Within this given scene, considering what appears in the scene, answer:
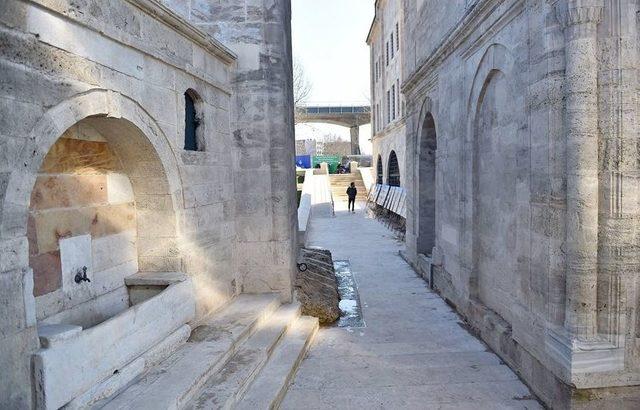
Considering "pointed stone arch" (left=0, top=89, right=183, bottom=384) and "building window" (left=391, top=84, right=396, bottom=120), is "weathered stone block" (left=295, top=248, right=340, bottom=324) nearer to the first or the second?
"pointed stone arch" (left=0, top=89, right=183, bottom=384)

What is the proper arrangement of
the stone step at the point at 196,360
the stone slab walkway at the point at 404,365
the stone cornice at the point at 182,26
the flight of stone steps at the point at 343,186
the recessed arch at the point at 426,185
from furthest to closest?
the flight of stone steps at the point at 343,186, the recessed arch at the point at 426,185, the stone slab walkway at the point at 404,365, the stone cornice at the point at 182,26, the stone step at the point at 196,360

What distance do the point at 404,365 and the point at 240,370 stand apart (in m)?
1.92

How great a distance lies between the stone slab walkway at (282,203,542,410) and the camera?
423 centimetres

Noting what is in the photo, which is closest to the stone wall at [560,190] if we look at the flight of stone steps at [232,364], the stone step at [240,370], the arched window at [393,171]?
the flight of stone steps at [232,364]

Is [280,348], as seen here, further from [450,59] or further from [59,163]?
[450,59]

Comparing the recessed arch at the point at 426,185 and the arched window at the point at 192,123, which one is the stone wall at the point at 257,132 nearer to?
the arched window at the point at 192,123

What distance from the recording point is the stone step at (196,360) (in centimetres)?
320

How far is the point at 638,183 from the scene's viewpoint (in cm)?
360

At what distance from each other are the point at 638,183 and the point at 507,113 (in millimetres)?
1785

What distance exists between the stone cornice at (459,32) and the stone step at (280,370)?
4.44m

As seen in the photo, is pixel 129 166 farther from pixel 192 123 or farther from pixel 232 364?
pixel 232 364

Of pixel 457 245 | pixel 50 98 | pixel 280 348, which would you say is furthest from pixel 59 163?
pixel 457 245

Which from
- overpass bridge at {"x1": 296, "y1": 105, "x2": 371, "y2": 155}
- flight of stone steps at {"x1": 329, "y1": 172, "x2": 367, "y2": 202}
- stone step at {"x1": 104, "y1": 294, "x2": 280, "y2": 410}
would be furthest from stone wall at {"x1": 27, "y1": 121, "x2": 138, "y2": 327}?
overpass bridge at {"x1": 296, "y1": 105, "x2": 371, "y2": 155}

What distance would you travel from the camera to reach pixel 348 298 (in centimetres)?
805
